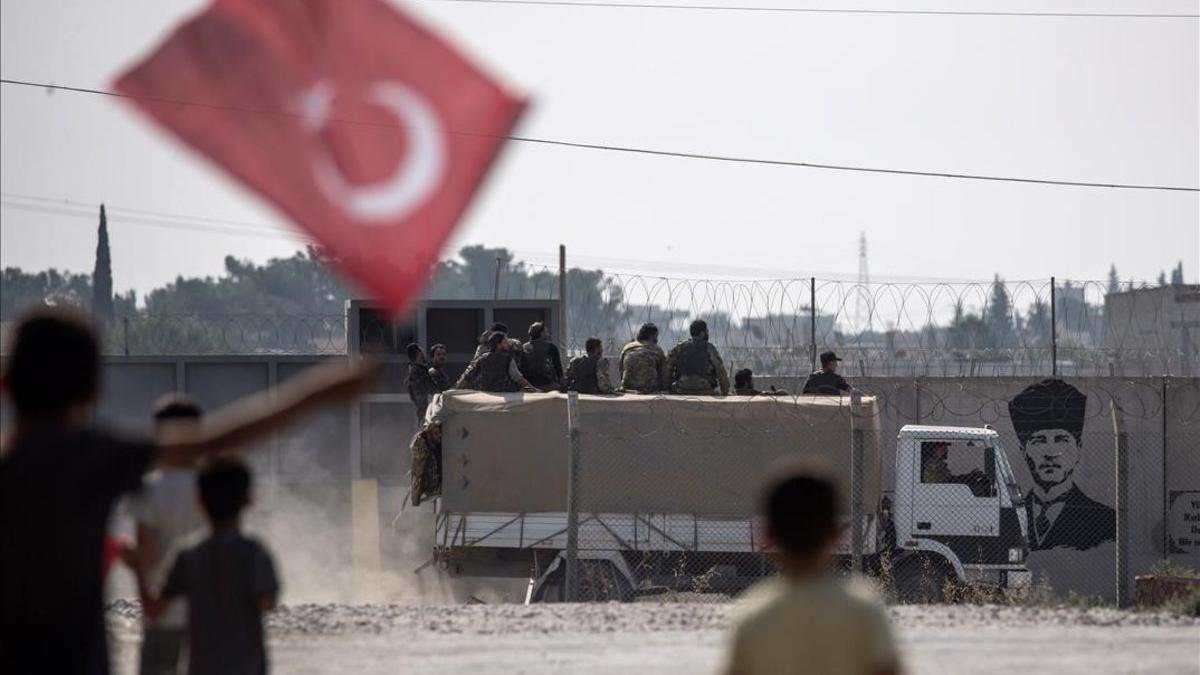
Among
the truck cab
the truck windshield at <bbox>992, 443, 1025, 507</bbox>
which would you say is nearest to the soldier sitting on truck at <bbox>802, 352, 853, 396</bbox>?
the truck cab

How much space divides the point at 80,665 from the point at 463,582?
35.0ft

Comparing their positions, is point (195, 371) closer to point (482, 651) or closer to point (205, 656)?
point (482, 651)

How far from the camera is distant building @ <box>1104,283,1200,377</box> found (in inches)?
Result: 885

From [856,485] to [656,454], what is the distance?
1903 mm

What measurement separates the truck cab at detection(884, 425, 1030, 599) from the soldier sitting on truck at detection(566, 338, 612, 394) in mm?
2912

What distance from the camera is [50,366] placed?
3.99 meters

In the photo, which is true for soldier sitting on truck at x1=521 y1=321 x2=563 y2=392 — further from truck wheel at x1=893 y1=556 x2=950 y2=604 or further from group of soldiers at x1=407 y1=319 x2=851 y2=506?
truck wheel at x1=893 y1=556 x2=950 y2=604

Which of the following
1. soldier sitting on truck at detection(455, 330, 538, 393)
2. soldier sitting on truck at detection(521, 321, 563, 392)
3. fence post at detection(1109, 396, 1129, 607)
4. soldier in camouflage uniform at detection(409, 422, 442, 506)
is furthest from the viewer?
soldier sitting on truck at detection(521, 321, 563, 392)

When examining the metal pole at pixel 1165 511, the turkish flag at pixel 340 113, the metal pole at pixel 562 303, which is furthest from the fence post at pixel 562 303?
the turkish flag at pixel 340 113

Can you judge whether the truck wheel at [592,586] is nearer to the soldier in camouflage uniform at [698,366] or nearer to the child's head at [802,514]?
the soldier in camouflage uniform at [698,366]

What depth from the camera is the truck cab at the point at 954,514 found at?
1487 centimetres

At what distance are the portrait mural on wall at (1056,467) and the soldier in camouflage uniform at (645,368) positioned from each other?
5409mm

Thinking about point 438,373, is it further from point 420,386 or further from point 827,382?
point 827,382

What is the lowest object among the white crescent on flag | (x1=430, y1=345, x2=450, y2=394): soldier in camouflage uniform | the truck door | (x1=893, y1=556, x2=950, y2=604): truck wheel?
(x1=893, y1=556, x2=950, y2=604): truck wheel
